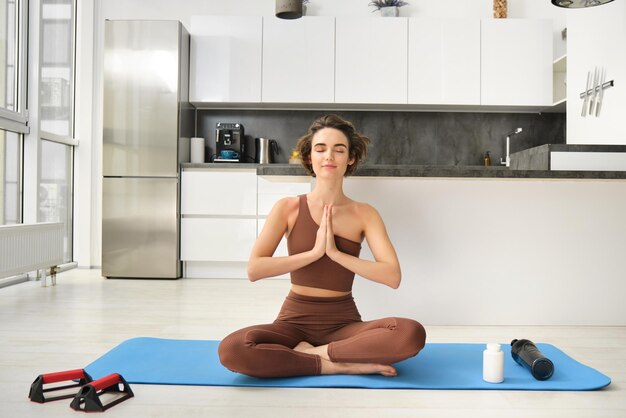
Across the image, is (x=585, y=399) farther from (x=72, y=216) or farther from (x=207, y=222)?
(x=72, y=216)

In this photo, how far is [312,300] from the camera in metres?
2.24

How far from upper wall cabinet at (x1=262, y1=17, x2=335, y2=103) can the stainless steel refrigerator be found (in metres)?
0.80

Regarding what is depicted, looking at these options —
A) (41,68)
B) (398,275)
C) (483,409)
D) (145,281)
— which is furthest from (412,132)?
(483,409)

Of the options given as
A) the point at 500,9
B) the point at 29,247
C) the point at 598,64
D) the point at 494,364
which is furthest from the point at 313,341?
the point at 500,9

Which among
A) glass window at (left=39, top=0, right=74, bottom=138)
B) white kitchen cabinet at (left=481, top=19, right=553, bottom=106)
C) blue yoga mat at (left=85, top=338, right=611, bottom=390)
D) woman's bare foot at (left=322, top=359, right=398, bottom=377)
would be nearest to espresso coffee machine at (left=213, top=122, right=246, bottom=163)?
glass window at (left=39, top=0, right=74, bottom=138)

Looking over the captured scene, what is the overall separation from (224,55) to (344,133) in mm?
3307

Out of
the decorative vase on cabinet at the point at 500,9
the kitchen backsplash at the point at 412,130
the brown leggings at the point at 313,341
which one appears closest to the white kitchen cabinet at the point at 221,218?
the kitchen backsplash at the point at 412,130

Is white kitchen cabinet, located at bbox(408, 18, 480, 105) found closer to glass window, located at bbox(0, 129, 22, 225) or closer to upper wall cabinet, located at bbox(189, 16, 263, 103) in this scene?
upper wall cabinet, located at bbox(189, 16, 263, 103)

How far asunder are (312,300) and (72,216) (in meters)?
4.19

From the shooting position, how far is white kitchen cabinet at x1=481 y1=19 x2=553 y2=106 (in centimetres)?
529

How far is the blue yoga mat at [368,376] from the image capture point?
6.64ft

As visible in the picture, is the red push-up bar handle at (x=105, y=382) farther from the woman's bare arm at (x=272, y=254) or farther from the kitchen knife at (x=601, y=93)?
the kitchen knife at (x=601, y=93)

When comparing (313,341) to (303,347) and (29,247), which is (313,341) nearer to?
(303,347)

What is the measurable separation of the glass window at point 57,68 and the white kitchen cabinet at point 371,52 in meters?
2.58
